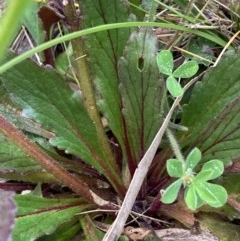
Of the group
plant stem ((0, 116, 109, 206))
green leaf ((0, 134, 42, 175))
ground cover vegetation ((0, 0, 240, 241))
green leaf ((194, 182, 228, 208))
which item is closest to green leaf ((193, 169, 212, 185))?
green leaf ((194, 182, 228, 208))

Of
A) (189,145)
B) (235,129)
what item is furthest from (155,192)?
(235,129)

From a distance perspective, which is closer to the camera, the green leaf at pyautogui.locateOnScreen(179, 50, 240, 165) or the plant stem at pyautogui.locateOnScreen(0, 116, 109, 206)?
the plant stem at pyautogui.locateOnScreen(0, 116, 109, 206)

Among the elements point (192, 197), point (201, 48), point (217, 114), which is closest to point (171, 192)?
point (192, 197)

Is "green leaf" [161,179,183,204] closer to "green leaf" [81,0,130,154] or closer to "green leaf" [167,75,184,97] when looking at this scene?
"green leaf" [167,75,184,97]

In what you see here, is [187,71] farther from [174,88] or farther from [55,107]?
[55,107]

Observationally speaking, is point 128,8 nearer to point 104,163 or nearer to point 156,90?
point 156,90

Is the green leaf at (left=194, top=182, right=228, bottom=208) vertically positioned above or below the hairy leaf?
below

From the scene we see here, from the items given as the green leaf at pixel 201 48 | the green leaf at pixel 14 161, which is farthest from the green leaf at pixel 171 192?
the green leaf at pixel 201 48

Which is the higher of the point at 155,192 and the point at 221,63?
the point at 221,63
